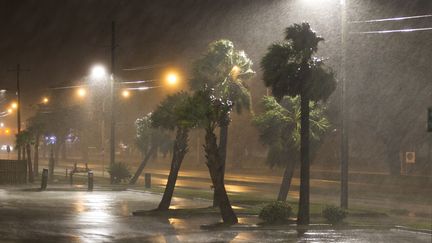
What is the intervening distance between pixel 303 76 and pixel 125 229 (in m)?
7.11

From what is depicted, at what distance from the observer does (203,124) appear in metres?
20.9

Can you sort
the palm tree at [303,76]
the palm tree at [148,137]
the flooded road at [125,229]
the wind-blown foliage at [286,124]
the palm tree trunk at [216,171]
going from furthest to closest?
the palm tree at [148,137] < the wind-blown foliage at [286,124] < the palm tree trunk at [216,171] < the palm tree at [303,76] < the flooded road at [125,229]

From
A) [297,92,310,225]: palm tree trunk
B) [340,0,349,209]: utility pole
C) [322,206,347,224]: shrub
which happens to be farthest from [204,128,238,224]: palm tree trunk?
[340,0,349,209]: utility pole

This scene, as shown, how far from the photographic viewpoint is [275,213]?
20.7 m

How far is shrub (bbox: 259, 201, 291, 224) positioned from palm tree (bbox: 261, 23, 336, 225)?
1.93 ft

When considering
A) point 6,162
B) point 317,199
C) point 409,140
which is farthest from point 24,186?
point 409,140

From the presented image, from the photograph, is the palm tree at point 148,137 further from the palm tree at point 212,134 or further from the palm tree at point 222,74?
the palm tree at point 212,134

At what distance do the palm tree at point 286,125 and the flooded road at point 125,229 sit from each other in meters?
4.36

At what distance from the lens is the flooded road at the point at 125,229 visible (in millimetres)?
18062

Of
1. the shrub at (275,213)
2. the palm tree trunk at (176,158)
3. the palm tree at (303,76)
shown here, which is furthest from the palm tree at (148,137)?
the palm tree at (303,76)

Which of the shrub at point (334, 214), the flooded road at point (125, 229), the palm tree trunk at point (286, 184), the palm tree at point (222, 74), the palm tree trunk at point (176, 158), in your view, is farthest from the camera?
the palm tree trunk at point (286, 184)

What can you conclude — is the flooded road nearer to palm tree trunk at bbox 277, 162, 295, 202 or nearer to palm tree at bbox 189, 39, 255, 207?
palm tree trunk at bbox 277, 162, 295, 202

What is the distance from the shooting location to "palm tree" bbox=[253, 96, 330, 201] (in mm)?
25781

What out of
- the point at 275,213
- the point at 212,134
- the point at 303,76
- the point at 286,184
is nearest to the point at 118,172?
the point at 286,184
